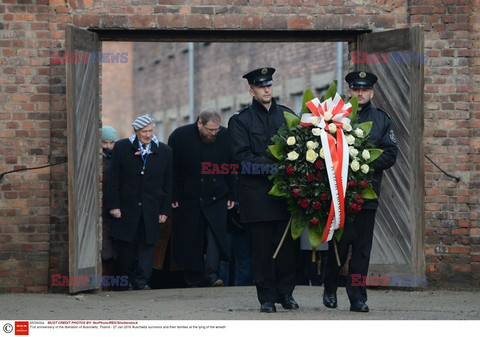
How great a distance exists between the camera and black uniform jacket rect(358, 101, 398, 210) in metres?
11.4

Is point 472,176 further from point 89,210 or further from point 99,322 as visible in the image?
point 99,322

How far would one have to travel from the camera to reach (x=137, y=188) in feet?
47.2

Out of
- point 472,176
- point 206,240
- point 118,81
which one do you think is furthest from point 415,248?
point 118,81

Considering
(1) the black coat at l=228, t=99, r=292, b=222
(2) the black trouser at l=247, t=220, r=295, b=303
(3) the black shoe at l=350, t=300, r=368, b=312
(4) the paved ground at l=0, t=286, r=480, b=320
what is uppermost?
(1) the black coat at l=228, t=99, r=292, b=222

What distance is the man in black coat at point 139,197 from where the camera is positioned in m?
14.3

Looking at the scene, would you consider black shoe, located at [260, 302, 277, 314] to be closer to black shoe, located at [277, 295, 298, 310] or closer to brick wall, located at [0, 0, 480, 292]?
black shoe, located at [277, 295, 298, 310]

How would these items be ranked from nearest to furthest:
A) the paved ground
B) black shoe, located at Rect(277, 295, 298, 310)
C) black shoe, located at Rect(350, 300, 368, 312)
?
the paved ground
black shoe, located at Rect(350, 300, 368, 312)
black shoe, located at Rect(277, 295, 298, 310)

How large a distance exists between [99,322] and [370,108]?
2874mm

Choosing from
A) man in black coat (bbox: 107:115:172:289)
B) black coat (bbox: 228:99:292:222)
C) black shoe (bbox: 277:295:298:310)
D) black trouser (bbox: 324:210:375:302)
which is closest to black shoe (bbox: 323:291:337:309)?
black trouser (bbox: 324:210:375:302)

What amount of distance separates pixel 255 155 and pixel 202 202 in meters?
3.55

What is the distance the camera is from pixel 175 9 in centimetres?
1367

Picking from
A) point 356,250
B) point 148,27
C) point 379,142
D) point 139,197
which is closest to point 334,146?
point 379,142

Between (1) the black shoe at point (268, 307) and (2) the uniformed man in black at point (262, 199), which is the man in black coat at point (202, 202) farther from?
(1) the black shoe at point (268, 307)

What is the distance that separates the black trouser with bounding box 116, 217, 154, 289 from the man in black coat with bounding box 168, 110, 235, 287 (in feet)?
1.89
